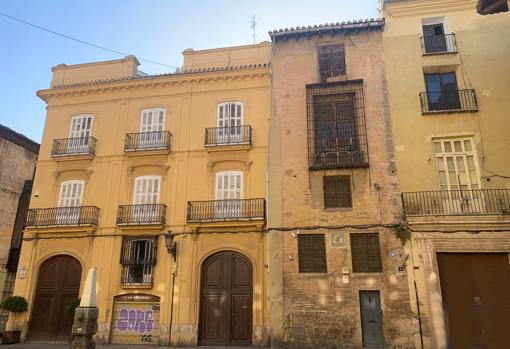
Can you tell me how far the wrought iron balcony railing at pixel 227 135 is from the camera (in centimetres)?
1789

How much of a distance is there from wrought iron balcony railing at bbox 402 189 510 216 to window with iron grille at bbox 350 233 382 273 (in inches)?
65.6

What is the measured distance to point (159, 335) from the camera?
1616 centimetres

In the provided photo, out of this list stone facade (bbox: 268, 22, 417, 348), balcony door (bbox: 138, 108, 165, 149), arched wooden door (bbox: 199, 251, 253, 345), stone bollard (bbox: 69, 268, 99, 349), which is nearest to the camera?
stone bollard (bbox: 69, 268, 99, 349)

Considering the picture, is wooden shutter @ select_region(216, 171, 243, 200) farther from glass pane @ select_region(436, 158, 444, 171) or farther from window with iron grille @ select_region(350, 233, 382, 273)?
glass pane @ select_region(436, 158, 444, 171)

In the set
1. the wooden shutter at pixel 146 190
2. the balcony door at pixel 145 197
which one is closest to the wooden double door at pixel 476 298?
the balcony door at pixel 145 197

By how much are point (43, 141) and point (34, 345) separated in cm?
964

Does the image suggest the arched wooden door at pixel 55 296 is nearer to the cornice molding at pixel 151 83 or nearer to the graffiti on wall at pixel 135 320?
the graffiti on wall at pixel 135 320

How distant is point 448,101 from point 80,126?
56.1 ft

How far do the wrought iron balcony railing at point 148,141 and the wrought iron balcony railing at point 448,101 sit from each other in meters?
11.2

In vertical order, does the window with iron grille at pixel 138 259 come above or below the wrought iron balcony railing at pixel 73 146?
below

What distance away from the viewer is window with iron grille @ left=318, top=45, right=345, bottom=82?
17.7 meters

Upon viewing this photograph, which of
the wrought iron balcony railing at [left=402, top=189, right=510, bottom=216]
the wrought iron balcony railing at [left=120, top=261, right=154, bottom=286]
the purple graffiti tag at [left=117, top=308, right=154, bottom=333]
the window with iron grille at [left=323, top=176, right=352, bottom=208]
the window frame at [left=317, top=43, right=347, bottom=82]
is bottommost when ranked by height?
the purple graffiti tag at [left=117, top=308, right=154, bottom=333]

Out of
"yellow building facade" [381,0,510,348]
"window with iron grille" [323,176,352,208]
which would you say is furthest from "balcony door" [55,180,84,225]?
"yellow building facade" [381,0,510,348]

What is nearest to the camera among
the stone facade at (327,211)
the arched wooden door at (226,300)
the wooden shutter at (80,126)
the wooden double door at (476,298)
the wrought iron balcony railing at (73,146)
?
the wooden double door at (476,298)
